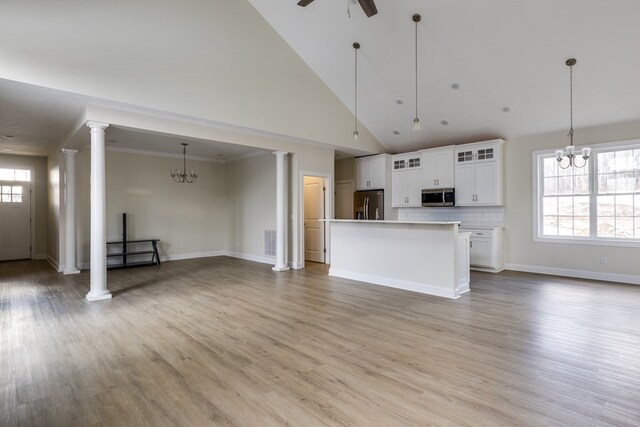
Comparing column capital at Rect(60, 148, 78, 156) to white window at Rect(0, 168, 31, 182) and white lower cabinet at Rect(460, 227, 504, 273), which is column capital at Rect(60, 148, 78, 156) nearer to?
white window at Rect(0, 168, 31, 182)

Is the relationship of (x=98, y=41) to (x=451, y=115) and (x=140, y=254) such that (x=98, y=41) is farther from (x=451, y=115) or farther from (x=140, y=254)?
(x=451, y=115)

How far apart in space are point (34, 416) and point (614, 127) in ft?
27.8

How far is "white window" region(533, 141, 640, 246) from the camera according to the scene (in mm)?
5836

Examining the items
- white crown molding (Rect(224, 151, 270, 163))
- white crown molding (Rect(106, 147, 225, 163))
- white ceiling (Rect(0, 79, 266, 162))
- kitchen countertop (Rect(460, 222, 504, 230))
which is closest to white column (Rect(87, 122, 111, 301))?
white ceiling (Rect(0, 79, 266, 162))

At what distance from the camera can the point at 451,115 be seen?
6.88 m

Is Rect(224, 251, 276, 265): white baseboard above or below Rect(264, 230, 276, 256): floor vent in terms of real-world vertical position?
below

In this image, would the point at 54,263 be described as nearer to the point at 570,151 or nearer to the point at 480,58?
the point at 480,58

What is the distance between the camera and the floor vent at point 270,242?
26.6ft

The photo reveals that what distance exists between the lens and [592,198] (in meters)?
6.21

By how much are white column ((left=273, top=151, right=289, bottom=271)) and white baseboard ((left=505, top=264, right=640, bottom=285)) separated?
4806 mm

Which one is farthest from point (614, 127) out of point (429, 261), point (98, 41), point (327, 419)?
point (98, 41)

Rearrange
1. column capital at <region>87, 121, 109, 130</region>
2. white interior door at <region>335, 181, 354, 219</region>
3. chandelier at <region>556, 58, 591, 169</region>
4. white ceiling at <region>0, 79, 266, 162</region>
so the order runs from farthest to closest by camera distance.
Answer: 1. white interior door at <region>335, 181, 354, 219</region>
2. chandelier at <region>556, 58, 591, 169</region>
3. column capital at <region>87, 121, 109, 130</region>
4. white ceiling at <region>0, 79, 266, 162</region>

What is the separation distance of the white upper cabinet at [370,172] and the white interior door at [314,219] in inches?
56.6

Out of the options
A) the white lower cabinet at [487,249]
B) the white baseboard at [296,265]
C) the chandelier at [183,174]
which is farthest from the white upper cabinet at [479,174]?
the chandelier at [183,174]
